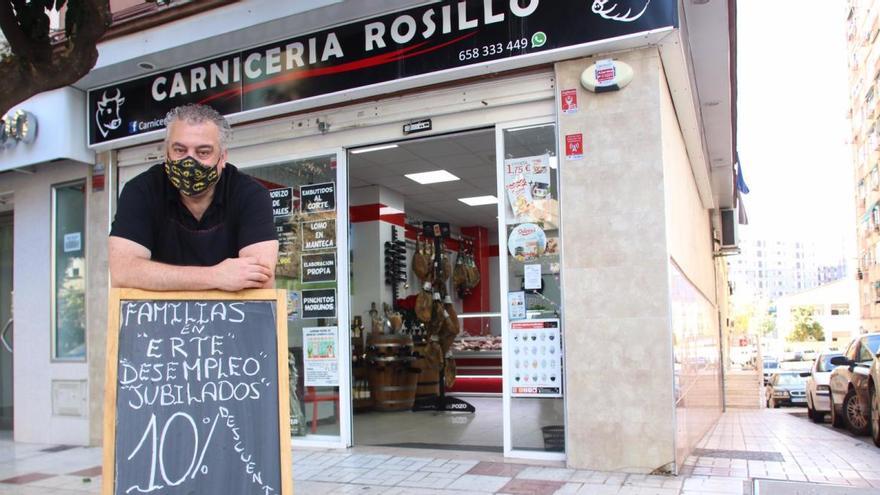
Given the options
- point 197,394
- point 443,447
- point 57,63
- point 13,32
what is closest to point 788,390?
point 443,447

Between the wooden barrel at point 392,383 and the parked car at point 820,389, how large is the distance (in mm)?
8001

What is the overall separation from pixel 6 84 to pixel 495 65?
3.46 m

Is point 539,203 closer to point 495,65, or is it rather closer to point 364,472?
point 495,65

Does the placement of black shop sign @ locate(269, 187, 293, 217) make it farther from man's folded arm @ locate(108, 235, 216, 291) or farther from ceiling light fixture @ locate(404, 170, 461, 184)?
man's folded arm @ locate(108, 235, 216, 291)

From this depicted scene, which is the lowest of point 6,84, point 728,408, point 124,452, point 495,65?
point 728,408

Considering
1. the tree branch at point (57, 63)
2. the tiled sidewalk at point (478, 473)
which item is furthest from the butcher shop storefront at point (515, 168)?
the tree branch at point (57, 63)

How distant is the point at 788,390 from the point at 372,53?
78.8ft

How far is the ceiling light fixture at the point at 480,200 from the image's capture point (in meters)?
13.0

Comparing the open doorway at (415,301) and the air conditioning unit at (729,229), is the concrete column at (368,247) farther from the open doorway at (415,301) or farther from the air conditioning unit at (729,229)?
the air conditioning unit at (729,229)

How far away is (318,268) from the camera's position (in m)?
6.99

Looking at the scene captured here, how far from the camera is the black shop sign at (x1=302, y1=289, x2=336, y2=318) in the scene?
6.88m

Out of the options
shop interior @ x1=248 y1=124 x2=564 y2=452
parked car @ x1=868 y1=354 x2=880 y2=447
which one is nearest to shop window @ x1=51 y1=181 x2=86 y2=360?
shop interior @ x1=248 y1=124 x2=564 y2=452

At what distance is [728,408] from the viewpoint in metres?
20.7

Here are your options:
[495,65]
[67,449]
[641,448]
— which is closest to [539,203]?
[495,65]
